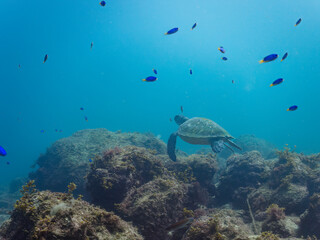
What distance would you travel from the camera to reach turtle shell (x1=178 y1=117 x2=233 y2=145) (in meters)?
8.92

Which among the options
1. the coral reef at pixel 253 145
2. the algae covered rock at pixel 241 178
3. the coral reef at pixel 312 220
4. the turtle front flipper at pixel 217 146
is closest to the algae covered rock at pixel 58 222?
the coral reef at pixel 312 220

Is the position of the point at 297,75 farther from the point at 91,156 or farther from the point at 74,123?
the point at 74,123

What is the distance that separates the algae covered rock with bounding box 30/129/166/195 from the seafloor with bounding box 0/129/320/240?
0.08 metres

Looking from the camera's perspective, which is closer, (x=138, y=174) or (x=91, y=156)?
(x=138, y=174)

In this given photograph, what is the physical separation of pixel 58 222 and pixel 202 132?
773 centimetres

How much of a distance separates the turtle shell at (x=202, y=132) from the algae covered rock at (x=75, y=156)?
6.68 feet

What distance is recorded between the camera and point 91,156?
1149 cm

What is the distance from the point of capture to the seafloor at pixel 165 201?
2.51 meters

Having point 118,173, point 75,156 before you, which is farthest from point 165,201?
point 75,156

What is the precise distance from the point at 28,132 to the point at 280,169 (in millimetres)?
194394

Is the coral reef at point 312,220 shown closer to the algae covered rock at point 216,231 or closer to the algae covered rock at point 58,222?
the algae covered rock at point 216,231

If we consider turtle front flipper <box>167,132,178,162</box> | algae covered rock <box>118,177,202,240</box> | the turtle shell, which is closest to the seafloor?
algae covered rock <box>118,177,202,240</box>

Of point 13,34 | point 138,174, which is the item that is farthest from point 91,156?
point 13,34

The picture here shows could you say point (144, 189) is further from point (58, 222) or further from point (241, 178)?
point (241, 178)
